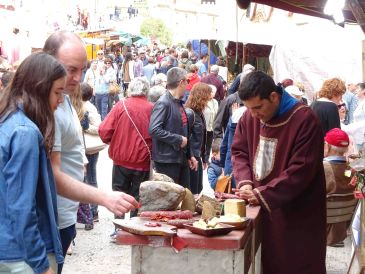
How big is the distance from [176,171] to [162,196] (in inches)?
130

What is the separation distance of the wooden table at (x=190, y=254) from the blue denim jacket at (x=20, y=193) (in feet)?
2.95

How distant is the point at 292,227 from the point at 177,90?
3.16 metres

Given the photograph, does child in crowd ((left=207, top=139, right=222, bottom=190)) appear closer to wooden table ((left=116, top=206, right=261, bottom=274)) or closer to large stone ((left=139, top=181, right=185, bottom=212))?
large stone ((left=139, top=181, right=185, bottom=212))

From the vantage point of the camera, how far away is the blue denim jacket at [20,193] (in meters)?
2.85

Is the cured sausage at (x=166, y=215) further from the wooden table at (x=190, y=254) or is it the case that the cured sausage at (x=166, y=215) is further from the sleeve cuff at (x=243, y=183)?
the sleeve cuff at (x=243, y=183)

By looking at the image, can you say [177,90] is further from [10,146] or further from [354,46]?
[354,46]

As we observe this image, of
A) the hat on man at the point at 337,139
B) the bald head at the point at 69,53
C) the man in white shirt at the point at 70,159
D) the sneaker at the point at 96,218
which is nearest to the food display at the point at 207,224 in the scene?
the man in white shirt at the point at 70,159

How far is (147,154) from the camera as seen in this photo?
7.52 m

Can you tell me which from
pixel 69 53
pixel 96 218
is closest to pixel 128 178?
pixel 96 218

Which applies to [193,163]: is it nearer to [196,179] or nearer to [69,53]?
[196,179]

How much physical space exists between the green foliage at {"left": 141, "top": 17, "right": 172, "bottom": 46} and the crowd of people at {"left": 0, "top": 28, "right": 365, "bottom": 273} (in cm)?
7513

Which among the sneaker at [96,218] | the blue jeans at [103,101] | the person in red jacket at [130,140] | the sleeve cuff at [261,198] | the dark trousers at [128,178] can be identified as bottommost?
the blue jeans at [103,101]

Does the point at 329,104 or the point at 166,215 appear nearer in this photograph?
the point at 166,215

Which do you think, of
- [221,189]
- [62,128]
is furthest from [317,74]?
[62,128]
